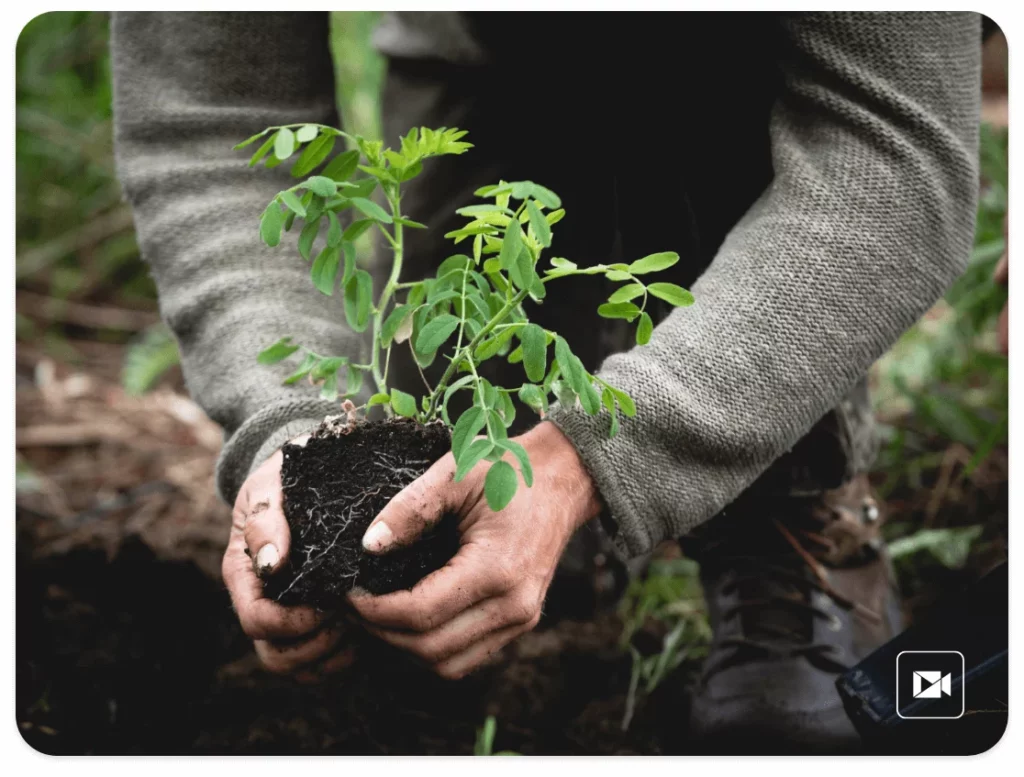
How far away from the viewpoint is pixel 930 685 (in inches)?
41.3

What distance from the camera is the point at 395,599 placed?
83 centimetres

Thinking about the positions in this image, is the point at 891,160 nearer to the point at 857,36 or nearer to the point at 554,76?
the point at 857,36

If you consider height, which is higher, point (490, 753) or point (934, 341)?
point (934, 341)

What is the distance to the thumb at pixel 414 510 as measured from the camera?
2.67 ft

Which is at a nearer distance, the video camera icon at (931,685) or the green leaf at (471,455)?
the green leaf at (471,455)

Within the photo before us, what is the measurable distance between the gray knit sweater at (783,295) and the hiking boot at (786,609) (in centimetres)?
34

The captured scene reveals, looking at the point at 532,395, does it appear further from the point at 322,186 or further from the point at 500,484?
the point at 322,186

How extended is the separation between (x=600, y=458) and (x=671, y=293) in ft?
0.60

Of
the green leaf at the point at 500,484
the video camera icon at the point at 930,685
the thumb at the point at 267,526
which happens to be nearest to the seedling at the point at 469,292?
the green leaf at the point at 500,484

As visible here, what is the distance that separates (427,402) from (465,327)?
0.09 metres

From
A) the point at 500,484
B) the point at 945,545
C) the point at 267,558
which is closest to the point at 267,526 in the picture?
the point at 267,558

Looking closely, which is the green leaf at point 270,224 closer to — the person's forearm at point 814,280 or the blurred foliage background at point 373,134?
the person's forearm at point 814,280

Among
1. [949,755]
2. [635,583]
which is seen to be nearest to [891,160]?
[949,755]

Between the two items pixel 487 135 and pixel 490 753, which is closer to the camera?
pixel 490 753
